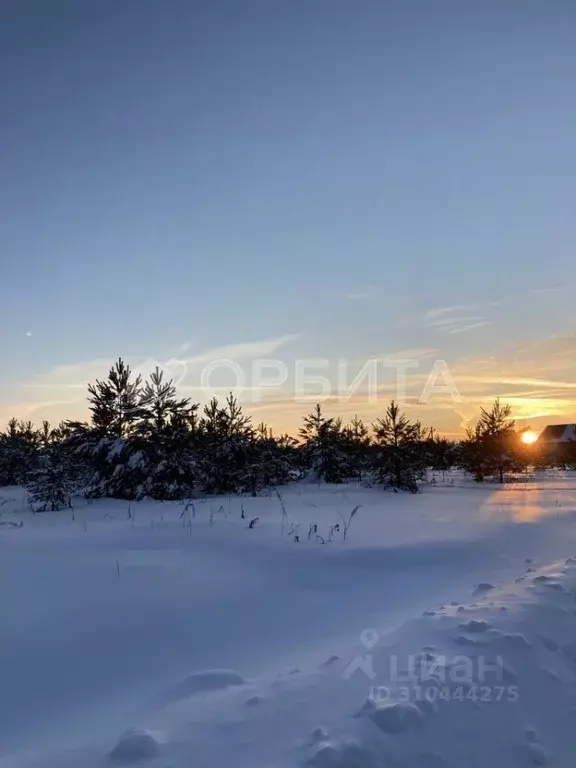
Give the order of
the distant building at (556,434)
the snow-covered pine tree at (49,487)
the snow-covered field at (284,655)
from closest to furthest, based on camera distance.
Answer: the snow-covered field at (284,655) → the snow-covered pine tree at (49,487) → the distant building at (556,434)

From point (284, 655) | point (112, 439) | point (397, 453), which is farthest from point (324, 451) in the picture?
point (284, 655)

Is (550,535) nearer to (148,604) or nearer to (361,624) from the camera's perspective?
(361,624)

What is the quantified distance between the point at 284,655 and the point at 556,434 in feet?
255

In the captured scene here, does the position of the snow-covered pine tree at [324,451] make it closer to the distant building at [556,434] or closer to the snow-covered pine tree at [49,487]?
the snow-covered pine tree at [49,487]

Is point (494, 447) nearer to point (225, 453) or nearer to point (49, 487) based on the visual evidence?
point (225, 453)

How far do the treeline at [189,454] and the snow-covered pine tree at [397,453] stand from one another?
5 cm

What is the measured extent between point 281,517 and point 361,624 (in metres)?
6.06

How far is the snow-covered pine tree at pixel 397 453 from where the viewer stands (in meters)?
22.9

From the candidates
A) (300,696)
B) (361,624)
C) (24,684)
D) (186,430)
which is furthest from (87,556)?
(186,430)

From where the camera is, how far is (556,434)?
7206 cm

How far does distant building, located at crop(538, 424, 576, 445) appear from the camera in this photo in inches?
2699

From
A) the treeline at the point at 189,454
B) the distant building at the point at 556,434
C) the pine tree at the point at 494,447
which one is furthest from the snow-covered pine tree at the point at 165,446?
the distant building at the point at 556,434

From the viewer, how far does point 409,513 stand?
1220 centimetres

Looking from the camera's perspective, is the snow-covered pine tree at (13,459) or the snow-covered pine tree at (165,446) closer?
the snow-covered pine tree at (165,446)
